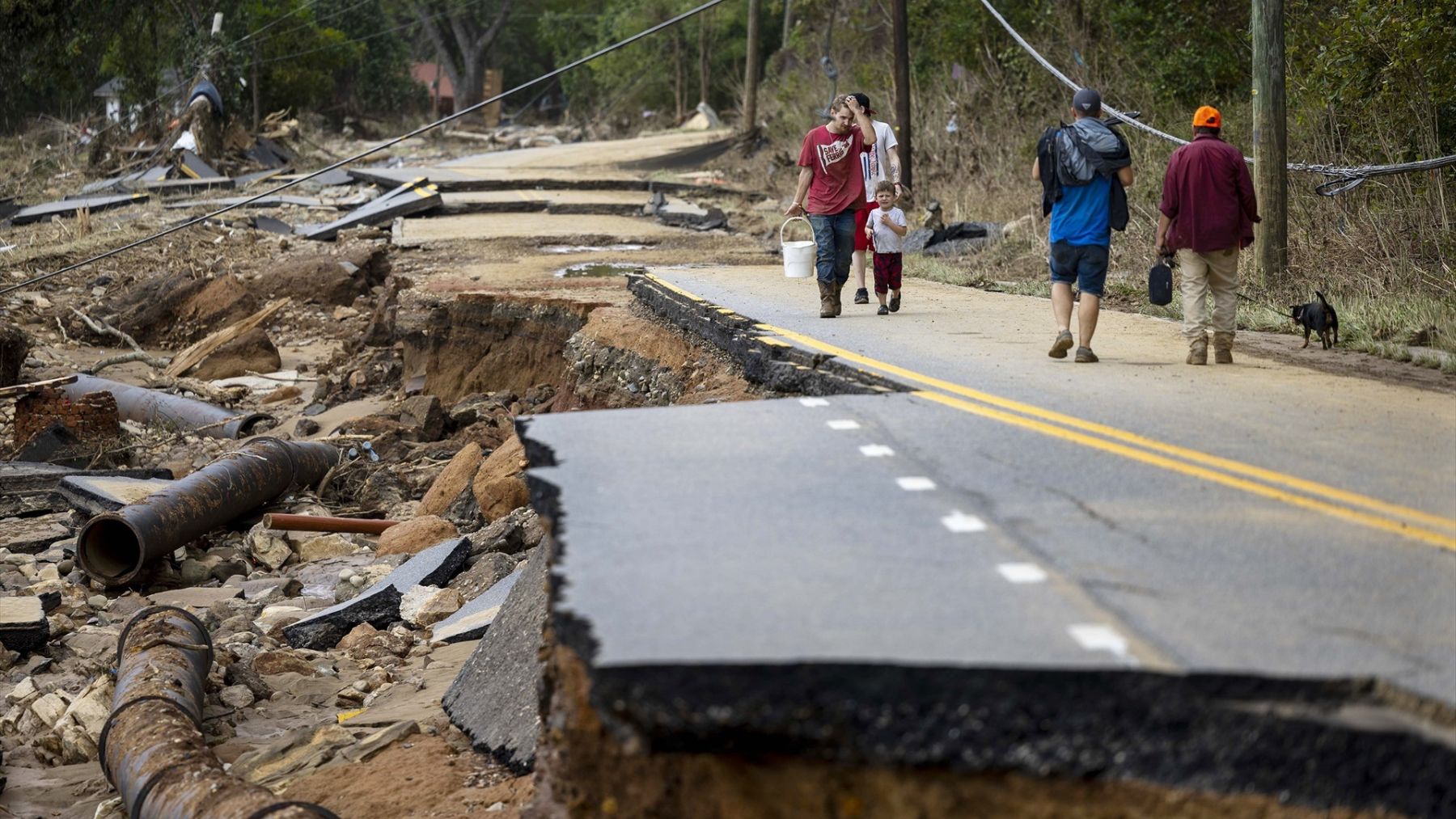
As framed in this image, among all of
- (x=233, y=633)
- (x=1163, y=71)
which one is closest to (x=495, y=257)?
(x=1163, y=71)

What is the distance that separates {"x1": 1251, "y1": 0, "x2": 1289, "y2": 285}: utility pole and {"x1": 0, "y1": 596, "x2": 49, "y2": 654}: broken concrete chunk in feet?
31.1

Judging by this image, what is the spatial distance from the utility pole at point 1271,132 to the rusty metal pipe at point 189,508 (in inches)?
337

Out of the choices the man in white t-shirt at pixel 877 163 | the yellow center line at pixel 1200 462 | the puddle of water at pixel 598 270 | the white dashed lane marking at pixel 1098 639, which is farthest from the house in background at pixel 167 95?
the white dashed lane marking at pixel 1098 639

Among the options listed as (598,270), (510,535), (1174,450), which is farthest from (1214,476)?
(598,270)

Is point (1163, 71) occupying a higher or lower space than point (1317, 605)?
higher

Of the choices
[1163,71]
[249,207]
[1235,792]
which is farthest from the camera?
[249,207]

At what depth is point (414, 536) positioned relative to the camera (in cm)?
1070

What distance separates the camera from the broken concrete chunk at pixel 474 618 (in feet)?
26.9

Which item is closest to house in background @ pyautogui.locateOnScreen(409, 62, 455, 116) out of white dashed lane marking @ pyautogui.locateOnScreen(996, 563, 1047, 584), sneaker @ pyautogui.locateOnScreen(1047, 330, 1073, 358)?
sneaker @ pyautogui.locateOnScreen(1047, 330, 1073, 358)

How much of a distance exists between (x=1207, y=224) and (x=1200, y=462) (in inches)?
124

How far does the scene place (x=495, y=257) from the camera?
1872 centimetres

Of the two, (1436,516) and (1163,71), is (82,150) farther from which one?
(1436,516)

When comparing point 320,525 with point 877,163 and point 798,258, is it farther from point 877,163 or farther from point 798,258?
point 877,163

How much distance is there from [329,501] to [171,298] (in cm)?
856
